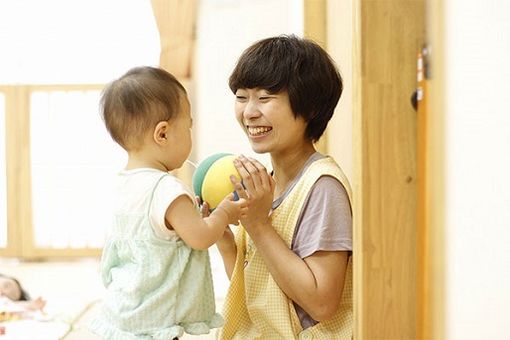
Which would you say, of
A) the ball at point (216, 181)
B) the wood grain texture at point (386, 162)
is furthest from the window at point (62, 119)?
the wood grain texture at point (386, 162)

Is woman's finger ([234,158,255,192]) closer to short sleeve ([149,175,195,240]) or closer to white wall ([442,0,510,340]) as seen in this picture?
short sleeve ([149,175,195,240])

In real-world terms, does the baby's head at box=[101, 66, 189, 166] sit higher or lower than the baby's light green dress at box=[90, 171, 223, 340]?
higher

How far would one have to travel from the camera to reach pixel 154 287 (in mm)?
1467

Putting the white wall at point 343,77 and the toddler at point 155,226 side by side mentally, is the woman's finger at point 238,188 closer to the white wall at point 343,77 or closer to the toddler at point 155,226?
the toddler at point 155,226

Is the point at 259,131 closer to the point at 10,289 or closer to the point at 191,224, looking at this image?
the point at 191,224

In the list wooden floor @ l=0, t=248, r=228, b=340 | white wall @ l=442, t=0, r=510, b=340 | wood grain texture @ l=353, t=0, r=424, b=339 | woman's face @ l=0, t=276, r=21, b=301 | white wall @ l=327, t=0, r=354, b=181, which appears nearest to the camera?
white wall @ l=442, t=0, r=510, b=340

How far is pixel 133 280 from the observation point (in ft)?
4.79

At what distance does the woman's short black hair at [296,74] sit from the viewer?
60.9 inches

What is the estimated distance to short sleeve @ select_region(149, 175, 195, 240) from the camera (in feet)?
4.63

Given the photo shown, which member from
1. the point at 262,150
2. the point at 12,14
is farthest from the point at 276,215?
the point at 12,14

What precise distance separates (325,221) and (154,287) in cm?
37

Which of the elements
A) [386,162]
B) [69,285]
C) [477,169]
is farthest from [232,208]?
[69,285]

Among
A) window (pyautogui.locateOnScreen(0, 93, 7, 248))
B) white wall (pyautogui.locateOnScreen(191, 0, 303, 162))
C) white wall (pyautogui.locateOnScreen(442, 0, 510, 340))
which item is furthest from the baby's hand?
window (pyautogui.locateOnScreen(0, 93, 7, 248))

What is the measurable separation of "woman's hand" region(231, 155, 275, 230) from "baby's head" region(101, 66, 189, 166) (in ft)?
0.62
